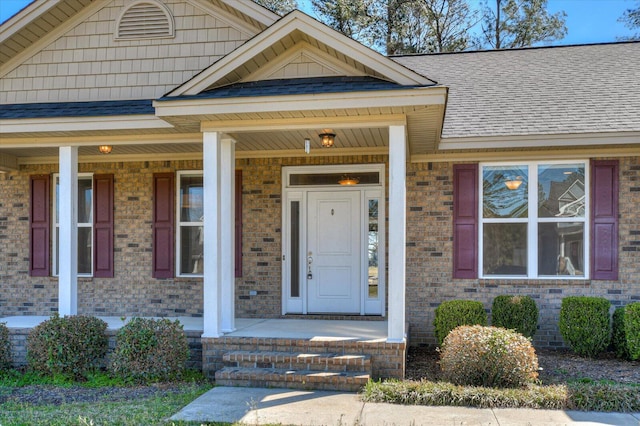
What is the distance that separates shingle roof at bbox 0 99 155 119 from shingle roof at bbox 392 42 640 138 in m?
4.33

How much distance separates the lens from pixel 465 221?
855 cm

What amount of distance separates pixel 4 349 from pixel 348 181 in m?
5.35

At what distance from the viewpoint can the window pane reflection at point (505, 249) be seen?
848 cm

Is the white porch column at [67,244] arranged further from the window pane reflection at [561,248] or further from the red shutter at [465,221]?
the window pane reflection at [561,248]

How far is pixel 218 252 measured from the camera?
686cm

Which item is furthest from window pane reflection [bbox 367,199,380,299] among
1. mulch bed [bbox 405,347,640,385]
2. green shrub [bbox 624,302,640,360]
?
green shrub [bbox 624,302,640,360]

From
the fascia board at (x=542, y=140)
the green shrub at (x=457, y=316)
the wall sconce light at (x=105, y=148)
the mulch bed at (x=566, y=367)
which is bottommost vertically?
the mulch bed at (x=566, y=367)

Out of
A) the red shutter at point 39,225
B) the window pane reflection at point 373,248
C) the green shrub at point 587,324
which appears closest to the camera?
the green shrub at point 587,324

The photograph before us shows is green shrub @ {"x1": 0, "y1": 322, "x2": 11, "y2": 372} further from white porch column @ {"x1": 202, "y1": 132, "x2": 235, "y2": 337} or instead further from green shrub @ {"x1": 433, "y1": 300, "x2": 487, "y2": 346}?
green shrub @ {"x1": 433, "y1": 300, "x2": 487, "y2": 346}

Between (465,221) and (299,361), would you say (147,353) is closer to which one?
(299,361)

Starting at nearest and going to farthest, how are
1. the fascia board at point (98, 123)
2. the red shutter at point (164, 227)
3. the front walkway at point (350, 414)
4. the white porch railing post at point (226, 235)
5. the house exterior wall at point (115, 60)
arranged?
1. the front walkway at point (350, 414)
2. the white porch railing post at point (226, 235)
3. the fascia board at point (98, 123)
4. the house exterior wall at point (115, 60)
5. the red shutter at point (164, 227)

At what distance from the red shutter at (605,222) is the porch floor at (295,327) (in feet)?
10.7

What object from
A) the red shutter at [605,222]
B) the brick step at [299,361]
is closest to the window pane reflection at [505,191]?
the red shutter at [605,222]

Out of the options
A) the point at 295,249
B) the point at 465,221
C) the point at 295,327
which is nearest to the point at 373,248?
the point at 295,249
